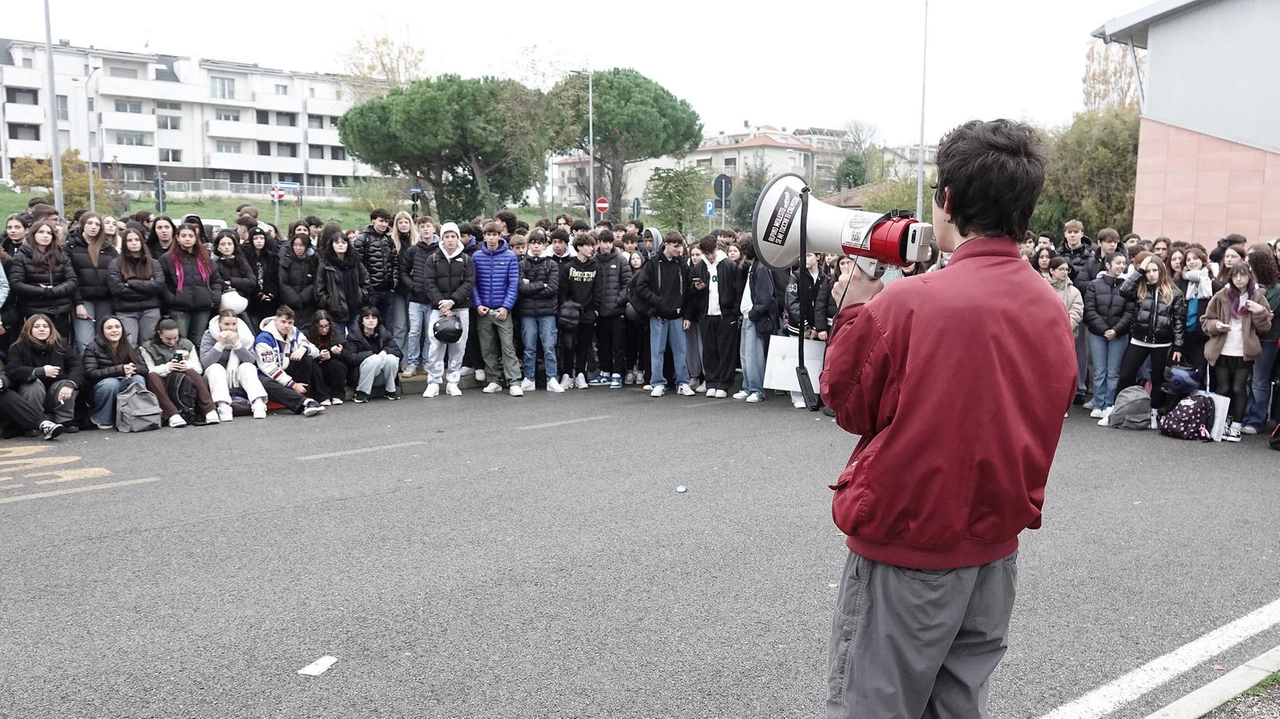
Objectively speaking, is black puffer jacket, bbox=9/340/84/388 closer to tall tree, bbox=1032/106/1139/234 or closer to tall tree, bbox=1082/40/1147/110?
tall tree, bbox=1032/106/1139/234

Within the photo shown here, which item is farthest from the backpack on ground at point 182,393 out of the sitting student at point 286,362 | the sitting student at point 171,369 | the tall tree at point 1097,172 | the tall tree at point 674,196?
the tall tree at point 1097,172

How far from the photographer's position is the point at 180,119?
3174 inches

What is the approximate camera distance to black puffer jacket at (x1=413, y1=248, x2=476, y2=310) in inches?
486

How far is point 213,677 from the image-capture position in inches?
163

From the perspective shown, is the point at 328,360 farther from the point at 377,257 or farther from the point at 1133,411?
the point at 1133,411

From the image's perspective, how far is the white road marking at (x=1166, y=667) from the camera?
12.9ft

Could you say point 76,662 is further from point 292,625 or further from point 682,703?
point 682,703

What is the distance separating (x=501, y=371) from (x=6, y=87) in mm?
77535

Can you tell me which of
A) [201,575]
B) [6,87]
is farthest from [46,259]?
[6,87]

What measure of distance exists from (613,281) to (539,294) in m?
1.04

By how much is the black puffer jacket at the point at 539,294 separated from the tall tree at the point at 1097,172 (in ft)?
103

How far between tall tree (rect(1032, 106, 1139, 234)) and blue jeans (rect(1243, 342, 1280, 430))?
1199 inches

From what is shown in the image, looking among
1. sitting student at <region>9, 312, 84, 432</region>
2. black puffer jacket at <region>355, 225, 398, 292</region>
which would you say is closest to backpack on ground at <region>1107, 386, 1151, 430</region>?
black puffer jacket at <region>355, 225, 398, 292</region>

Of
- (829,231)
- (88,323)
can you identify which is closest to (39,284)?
(88,323)
